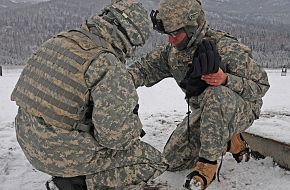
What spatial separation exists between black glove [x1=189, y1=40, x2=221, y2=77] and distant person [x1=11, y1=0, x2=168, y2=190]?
43cm

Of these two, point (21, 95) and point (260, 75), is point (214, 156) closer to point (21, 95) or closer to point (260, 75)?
point (260, 75)

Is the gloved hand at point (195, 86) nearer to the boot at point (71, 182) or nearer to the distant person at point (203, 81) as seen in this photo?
the distant person at point (203, 81)

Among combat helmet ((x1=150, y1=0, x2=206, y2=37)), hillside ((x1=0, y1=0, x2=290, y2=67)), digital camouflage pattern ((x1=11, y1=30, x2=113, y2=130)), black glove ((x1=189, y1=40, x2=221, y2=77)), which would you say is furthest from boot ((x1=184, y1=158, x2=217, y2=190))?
hillside ((x1=0, y1=0, x2=290, y2=67))

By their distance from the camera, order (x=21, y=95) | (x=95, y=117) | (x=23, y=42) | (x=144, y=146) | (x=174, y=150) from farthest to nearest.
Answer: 1. (x=23, y=42)
2. (x=174, y=150)
3. (x=144, y=146)
4. (x=21, y=95)
5. (x=95, y=117)

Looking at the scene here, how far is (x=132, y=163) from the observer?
289 centimetres

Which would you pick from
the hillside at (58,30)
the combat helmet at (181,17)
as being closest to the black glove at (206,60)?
the combat helmet at (181,17)

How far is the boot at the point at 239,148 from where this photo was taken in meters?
3.65

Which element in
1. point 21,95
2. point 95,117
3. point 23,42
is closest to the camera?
point 95,117

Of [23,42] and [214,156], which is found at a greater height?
[214,156]

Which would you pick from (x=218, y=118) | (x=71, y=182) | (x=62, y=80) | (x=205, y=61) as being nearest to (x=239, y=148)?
(x=218, y=118)

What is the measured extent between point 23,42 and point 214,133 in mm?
91920

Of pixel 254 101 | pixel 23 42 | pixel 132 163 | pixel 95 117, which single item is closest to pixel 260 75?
pixel 254 101

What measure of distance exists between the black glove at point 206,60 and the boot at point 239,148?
0.85 m

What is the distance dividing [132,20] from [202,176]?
120cm
